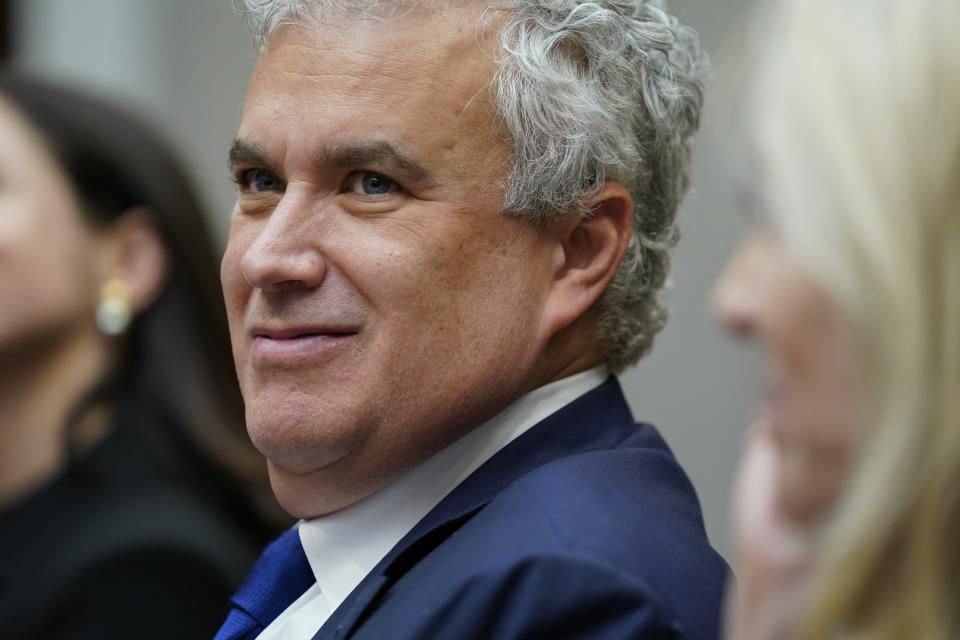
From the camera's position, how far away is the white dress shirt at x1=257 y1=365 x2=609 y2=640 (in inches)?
80.7

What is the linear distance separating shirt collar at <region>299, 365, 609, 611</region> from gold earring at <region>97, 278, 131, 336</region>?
175 centimetres

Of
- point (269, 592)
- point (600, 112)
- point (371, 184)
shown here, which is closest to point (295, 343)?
point (371, 184)

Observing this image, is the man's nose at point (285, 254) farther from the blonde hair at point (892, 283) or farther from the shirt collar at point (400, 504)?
the blonde hair at point (892, 283)

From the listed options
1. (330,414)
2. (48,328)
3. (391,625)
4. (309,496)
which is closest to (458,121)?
(330,414)

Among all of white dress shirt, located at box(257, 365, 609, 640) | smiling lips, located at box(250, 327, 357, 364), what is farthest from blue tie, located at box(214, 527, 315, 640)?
smiling lips, located at box(250, 327, 357, 364)

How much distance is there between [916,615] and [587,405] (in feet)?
3.22

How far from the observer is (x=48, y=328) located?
11.5 ft

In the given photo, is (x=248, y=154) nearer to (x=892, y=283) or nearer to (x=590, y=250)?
(x=590, y=250)

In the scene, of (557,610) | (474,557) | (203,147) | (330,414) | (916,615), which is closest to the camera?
(916,615)

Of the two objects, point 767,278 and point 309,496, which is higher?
point 767,278

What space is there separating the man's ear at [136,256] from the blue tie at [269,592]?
164cm

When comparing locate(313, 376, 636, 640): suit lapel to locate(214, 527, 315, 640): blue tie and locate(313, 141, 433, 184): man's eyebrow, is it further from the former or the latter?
locate(313, 141, 433, 184): man's eyebrow

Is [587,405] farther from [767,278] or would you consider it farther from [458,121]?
[767,278]

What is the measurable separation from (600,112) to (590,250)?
216 millimetres
